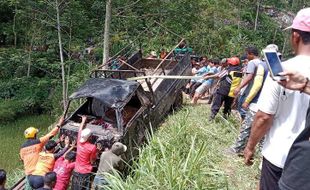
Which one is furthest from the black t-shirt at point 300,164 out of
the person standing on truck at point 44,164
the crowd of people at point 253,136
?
the person standing on truck at point 44,164

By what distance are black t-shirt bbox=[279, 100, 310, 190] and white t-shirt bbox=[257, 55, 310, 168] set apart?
755mm

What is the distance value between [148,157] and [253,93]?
1.94 meters

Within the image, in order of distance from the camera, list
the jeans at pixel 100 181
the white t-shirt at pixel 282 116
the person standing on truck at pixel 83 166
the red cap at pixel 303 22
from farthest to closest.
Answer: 1. the person standing on truck at pixel 83 166
2. the jeans at pixel 100 181
3. the white t-shirt at pixel 282 116
4. the red cap at pixel 303 22

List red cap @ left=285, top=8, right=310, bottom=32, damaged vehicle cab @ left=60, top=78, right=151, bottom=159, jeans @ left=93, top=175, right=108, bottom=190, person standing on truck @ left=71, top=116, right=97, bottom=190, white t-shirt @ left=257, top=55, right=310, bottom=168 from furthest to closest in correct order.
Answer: damaged vehicle cab @ left=60, top=78, right=151, bottom=159, person standing on truck @ left=71, top=116, right=97, bottom=190, jeans @ left=93, top=175, right=108, bottom=190, white t-shirt @ left=257, top=55, right=310, bottom=168, red cap @ left=285, top=8, right=310, bottom=32

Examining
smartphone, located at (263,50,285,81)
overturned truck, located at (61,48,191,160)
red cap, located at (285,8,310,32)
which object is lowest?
overturned truck, located at (61,48,191,160)

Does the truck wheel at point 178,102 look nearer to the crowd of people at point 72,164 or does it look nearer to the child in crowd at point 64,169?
the crowd of people at point 72,164

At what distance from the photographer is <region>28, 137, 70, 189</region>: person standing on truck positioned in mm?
6703

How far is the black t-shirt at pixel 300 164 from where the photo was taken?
6.68ft

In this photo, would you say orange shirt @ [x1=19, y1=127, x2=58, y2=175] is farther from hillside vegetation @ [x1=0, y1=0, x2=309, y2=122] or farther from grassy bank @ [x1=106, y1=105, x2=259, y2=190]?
hillside vegetation @ [x1=0, y1=0, x2=309, y2=122]

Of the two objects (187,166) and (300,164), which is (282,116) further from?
(187,166)

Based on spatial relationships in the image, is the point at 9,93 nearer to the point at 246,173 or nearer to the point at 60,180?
the point at 60,180

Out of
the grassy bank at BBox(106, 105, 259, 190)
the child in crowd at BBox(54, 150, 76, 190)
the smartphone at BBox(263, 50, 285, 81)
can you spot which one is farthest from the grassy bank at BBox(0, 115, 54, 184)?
the smartphone at BBox(263, 50, 285, 81)

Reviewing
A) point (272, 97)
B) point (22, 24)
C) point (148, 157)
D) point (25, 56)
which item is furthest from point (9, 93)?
point (272, 97)

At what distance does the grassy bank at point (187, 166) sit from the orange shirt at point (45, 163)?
5.89 feet
